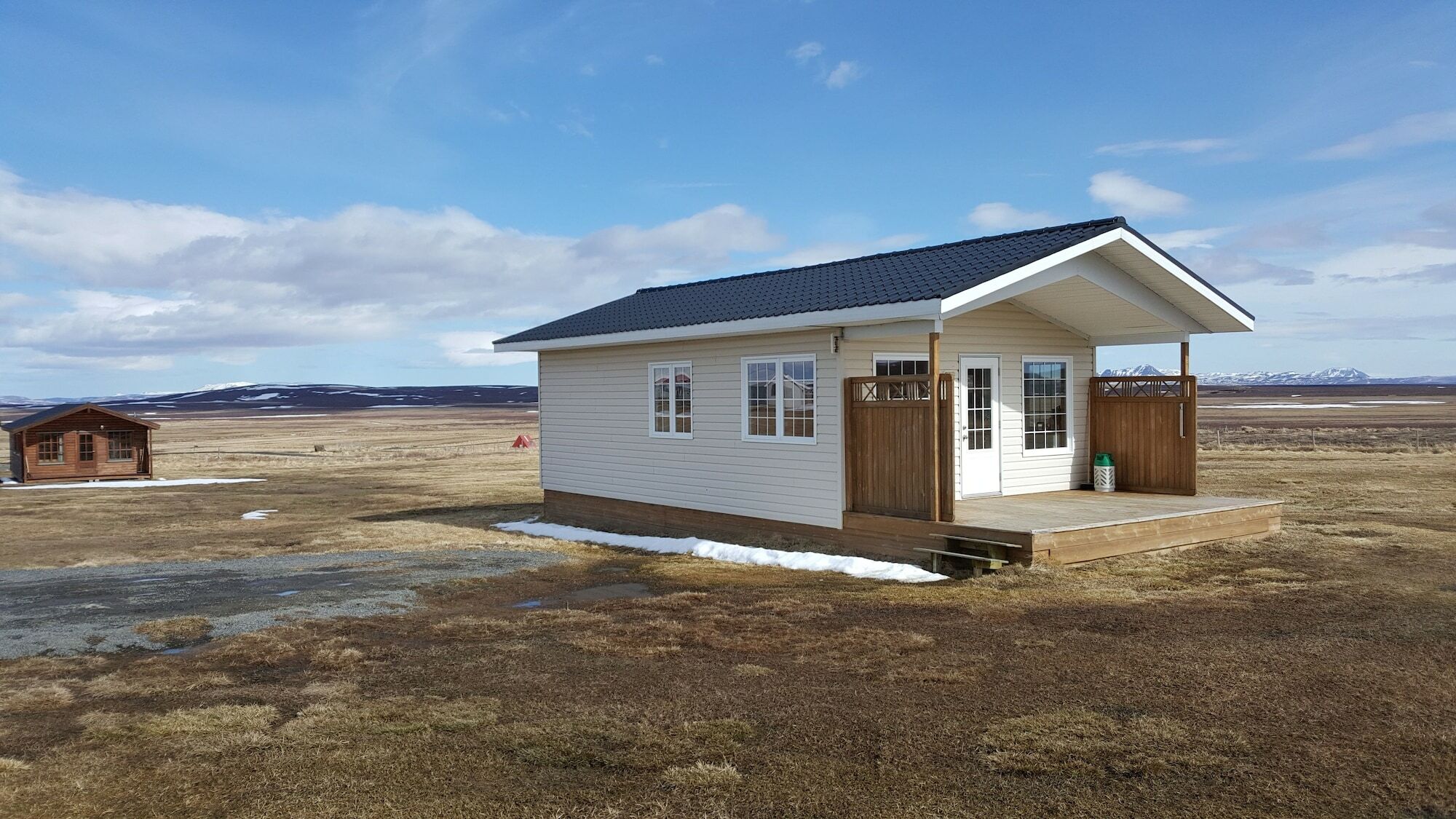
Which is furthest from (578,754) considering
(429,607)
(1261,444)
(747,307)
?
(1261,444)

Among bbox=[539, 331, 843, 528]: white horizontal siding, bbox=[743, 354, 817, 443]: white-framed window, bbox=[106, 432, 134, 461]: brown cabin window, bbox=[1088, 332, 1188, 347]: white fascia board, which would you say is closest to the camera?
bbox=[539, 331, 843, 528]: white horizontal siding

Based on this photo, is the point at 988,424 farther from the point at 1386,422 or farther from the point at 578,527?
the point at 1386,422

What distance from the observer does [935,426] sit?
36.3 ft

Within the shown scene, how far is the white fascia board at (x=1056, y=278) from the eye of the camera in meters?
10.7

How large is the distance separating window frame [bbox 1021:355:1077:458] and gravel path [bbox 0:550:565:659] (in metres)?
6.73

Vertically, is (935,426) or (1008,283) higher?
(1008,283)

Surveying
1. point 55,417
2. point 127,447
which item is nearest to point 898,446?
point 55,417

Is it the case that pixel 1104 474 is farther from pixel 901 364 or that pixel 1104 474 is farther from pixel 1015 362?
pixel 901 364

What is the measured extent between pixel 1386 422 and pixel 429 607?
57.7 meters

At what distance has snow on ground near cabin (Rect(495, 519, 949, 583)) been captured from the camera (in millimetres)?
10984

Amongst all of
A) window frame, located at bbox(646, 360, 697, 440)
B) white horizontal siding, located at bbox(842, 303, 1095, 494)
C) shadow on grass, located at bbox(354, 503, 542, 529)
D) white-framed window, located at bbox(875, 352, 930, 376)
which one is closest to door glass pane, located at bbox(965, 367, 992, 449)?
white horizontal siding, located at bbox(842, 303, 1095, 494)

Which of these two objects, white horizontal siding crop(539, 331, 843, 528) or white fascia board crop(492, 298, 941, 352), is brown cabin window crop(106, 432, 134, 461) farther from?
white fascia board crop(492, 298, 941, 352)

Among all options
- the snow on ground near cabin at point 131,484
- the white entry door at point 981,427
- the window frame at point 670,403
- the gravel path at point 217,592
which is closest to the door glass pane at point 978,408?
the white entry door at point 981,427

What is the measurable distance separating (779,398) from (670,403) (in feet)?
7.54
